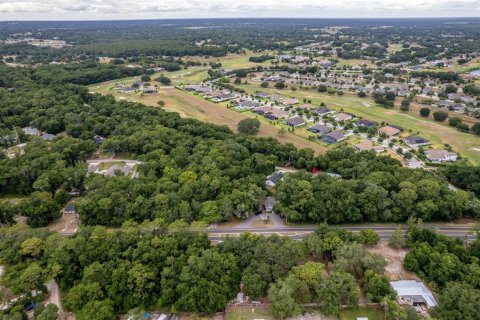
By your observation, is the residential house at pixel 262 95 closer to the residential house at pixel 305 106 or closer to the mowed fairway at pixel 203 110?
the residential house at pixel 305 106

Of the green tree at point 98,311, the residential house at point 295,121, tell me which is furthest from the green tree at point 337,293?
the residential house at point 295,121

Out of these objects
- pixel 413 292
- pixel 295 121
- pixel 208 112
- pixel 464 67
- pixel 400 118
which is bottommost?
pixel 413 292

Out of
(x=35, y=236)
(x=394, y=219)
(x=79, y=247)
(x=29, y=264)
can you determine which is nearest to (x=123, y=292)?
(x=79, y=247)

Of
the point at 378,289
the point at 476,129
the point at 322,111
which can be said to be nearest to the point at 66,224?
the point at 378,289

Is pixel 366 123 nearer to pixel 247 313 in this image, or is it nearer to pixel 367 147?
pixel 367 147

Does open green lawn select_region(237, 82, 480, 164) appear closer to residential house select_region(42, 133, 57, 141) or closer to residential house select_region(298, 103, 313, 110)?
residential house select_region(298, 103, 313, 110)

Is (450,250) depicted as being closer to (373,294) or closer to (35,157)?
(373,294)
